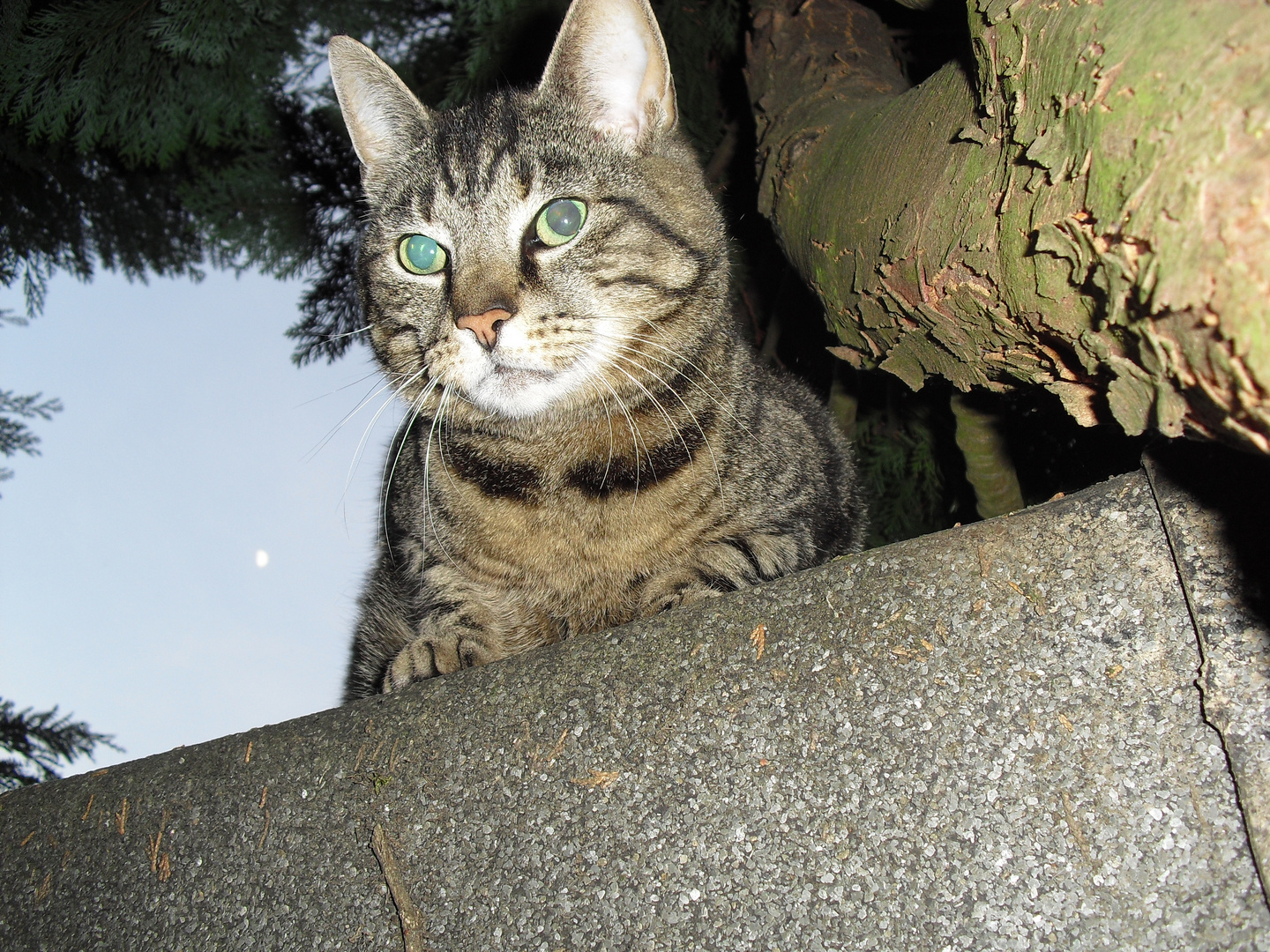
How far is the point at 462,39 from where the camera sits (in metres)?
2.60

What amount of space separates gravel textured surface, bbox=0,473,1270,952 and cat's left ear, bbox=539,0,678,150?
1049 millimetres

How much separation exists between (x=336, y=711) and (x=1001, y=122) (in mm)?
1203

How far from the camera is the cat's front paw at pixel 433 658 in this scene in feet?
4.50

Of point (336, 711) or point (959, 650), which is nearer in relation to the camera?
point (959, 650)

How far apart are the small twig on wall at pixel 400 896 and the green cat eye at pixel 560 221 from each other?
0.99 m

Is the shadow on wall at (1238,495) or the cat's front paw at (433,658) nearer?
the shadow on wall at (1238,495)

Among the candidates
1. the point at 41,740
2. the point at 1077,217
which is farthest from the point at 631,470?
the point at 41,740

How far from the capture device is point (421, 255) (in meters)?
1.57

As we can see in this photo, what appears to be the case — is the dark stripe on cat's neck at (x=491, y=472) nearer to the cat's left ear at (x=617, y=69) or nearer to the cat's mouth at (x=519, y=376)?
the cat's mouth at (x=519, y=376)

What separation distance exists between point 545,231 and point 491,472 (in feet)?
1.50

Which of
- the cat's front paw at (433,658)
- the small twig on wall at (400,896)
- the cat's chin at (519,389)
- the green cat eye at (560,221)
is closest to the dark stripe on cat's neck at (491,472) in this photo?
the cat's chin at (519,389)

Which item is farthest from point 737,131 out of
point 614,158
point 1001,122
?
point 1001,122

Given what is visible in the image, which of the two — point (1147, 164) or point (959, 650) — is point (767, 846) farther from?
point (1147, 164)

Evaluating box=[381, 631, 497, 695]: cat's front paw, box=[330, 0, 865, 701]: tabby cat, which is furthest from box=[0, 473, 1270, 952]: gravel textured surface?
box=[330, 0, 865, 701]: tabby cat
